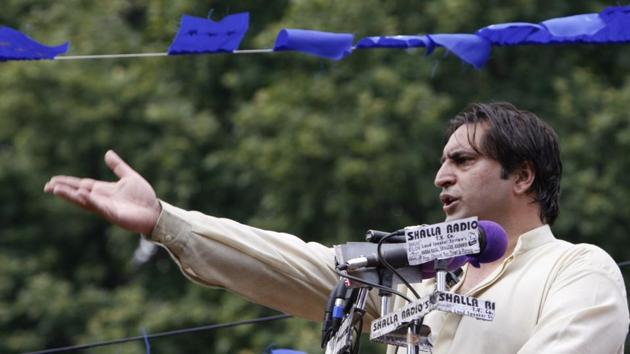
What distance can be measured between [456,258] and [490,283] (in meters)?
0.46

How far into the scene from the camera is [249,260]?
384cm

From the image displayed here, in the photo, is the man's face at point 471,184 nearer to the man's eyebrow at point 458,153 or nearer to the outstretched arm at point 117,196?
the man's eyebrow at point 458,153

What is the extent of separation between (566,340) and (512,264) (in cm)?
40

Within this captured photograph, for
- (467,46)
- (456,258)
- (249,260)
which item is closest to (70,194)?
(249,260)

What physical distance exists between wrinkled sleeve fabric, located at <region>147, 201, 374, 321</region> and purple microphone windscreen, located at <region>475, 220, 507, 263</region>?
75cm

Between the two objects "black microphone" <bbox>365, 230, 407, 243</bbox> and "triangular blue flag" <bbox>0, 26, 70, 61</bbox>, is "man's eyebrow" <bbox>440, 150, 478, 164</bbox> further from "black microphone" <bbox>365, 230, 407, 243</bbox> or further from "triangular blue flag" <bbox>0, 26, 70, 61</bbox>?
"triangular blue flag" <bbox>0, 26, 70, 61</bbox>

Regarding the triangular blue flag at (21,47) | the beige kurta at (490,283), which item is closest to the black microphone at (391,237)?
the beige kurta at (490,283)

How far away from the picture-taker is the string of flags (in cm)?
476

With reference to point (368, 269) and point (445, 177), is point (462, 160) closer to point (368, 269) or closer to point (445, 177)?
point (445, 177)

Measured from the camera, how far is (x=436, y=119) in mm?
9977

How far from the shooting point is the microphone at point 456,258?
10.8 ft

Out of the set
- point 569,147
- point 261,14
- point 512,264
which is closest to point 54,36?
point 261,14

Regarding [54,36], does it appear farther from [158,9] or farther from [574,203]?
[574,203]

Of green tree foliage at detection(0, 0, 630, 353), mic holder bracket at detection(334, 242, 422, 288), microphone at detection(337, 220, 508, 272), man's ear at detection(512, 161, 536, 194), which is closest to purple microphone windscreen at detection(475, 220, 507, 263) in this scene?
microphone at detection(337, 220, 508, 272)
